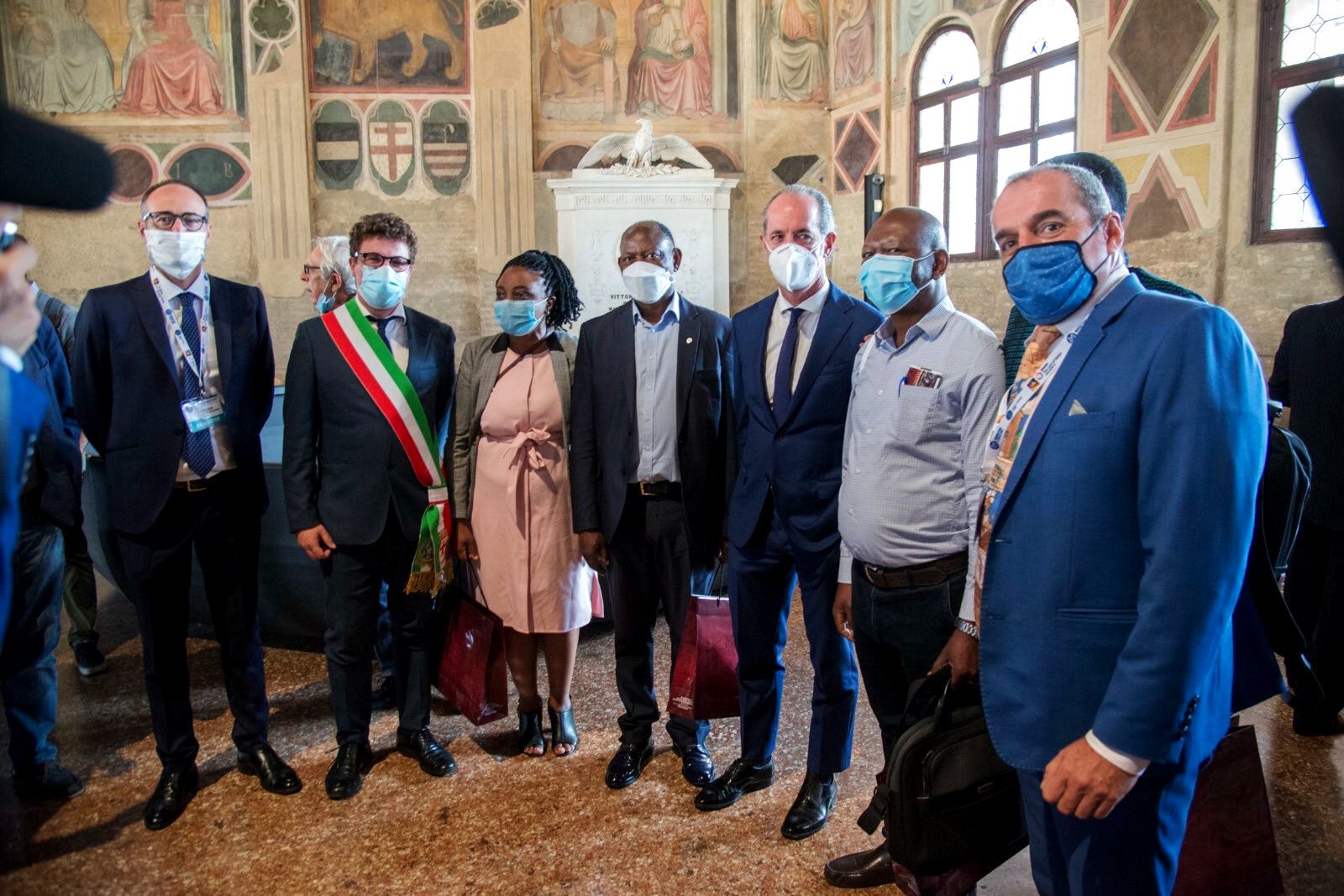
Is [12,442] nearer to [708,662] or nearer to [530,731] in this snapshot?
[708,662]

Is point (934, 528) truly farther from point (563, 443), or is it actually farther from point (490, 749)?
point (490, 749)

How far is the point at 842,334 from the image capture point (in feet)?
8.06

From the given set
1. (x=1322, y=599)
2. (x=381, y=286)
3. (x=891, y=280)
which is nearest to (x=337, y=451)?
(x=381, y=286)

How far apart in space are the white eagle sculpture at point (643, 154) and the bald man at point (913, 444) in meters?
9.33

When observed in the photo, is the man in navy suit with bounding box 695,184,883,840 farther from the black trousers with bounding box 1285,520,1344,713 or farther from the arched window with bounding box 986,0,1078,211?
the arched window with bounding box 986,0,1078,211

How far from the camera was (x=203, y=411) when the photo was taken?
275 cm

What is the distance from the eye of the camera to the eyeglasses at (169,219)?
8.60ft

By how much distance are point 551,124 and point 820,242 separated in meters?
9.79

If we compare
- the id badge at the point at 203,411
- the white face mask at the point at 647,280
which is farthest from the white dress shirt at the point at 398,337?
the white face mask at the point at 647,280

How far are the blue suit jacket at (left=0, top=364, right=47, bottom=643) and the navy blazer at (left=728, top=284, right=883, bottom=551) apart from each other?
73.4 inches

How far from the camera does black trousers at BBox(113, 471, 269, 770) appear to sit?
273 cm

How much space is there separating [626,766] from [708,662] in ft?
1.46

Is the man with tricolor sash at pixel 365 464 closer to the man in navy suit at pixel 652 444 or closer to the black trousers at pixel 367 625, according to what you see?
the black trousers at pixel 367 625

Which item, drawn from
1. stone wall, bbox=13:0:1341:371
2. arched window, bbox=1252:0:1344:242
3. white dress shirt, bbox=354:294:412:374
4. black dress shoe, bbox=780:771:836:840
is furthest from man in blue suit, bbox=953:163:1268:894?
stone wall, bbox=13:0:1341:371
